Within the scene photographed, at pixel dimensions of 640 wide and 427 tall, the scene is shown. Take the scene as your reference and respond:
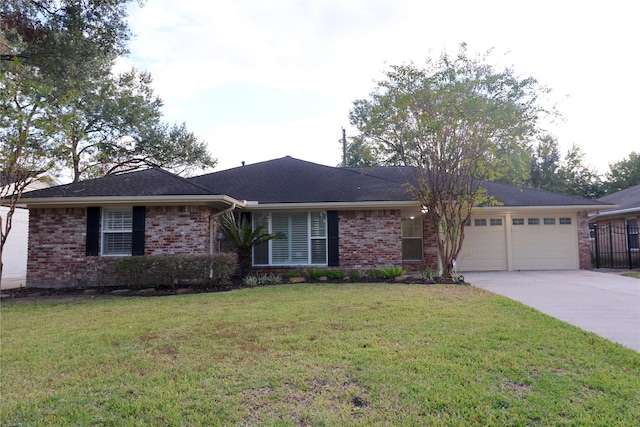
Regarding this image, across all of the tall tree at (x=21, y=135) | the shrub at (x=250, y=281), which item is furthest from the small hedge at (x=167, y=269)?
the tall tree at (x=21, y=135)

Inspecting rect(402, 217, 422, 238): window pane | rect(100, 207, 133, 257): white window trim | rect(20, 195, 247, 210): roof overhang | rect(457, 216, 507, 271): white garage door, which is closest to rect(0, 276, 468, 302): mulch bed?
rect(100, 207, 133, 257): white window trim

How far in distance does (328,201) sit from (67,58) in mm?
7802

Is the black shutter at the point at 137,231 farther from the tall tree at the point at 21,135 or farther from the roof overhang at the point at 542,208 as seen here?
the roof overhang at the point at 542,208

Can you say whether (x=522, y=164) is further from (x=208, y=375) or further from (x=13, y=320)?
(x=13, y=320)

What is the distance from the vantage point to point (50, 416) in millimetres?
3064

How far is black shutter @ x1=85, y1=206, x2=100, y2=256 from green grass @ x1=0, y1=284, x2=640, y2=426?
387cm

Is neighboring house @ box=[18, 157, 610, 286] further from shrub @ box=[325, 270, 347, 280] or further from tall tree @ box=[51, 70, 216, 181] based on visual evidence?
tall tree @ box=[51, 70, 216, 181]

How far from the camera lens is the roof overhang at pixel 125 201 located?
9.95 metres

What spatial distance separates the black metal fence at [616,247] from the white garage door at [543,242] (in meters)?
2.05

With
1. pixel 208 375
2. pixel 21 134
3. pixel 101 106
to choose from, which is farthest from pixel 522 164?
pixel 101 106

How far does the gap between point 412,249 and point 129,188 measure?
8.99 meters

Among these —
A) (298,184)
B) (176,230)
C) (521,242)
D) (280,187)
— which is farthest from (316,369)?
(521,242)

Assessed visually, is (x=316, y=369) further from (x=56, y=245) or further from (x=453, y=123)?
(x=56, y=245)

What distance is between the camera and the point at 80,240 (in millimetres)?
10508
